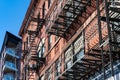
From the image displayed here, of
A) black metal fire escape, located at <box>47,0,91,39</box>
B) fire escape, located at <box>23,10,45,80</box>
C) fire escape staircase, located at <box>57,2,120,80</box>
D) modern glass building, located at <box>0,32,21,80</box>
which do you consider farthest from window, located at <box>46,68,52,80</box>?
modern glass building, located at <box>0,32,21,80</box>

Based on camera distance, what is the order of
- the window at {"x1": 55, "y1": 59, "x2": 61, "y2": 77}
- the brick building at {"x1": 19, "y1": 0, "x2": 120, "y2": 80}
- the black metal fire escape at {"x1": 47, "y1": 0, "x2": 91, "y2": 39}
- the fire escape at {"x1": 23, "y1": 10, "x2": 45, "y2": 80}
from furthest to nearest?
the fire escape at {"x1": 23, "y1": 10, "x2": 45, "y2": 80} → the window at {"x1": 55, "y1": 59, "x2": 61, "y2": 77} → the black metal fire escape at {"x1": 47, "y1": 0, "x2": 91, "y2": 39} → the brick building at {"x1": 19, "y1": 0, "x2": 120, "y2": 80}

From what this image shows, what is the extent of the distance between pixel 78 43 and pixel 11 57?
163ft

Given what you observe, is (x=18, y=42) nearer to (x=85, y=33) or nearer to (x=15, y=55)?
(x=15, y=55)

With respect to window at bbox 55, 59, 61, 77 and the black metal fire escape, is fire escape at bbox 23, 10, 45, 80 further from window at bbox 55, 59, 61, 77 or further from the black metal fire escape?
the black metal fire escape

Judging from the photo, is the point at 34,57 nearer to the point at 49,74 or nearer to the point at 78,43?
the point at 49,74

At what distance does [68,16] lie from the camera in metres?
22.9

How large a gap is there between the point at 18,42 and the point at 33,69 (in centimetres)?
3516

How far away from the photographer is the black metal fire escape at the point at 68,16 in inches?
851

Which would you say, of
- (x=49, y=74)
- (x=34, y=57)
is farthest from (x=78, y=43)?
(x=34, y=57)

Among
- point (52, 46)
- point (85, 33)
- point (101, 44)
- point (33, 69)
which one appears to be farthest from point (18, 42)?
point (101, 44)

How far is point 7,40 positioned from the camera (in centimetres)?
6906

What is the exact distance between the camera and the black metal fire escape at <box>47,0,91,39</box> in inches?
851

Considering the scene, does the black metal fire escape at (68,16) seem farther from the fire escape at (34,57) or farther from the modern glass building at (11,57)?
the modern glass building at (11,57)

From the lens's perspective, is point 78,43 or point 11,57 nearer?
point 78,43
